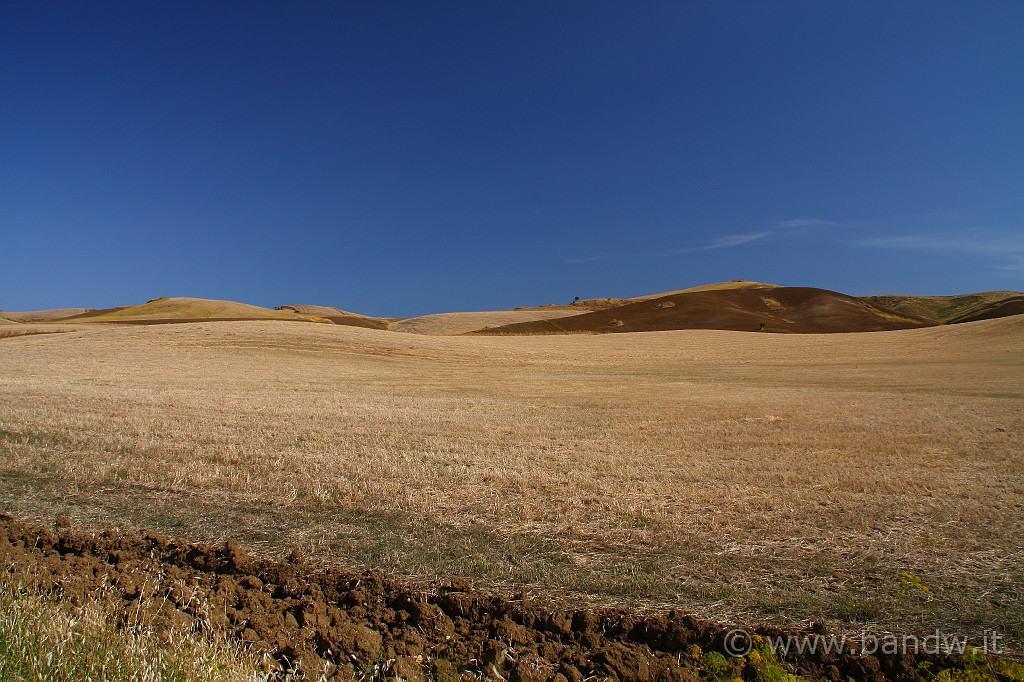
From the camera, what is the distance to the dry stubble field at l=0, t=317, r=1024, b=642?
587 centimetres

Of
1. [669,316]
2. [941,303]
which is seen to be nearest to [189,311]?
[669,316]

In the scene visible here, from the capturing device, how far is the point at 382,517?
26.2ft

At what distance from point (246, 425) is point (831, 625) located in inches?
562

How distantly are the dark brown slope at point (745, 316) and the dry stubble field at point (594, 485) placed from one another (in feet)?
179

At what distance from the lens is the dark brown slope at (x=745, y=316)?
78250 mm

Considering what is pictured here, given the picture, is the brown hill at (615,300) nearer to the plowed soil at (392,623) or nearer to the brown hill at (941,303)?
the brown hill at (941,303)

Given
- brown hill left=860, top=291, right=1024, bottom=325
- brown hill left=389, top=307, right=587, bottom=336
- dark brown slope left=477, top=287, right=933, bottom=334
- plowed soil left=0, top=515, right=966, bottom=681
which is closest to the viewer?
plowed soil left=0, top=515, right=966, bottom=681

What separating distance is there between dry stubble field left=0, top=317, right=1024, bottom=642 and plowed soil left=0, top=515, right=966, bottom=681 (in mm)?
535

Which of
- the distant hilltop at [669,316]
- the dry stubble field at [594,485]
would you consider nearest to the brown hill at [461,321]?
the distant hilltop at [669,316]

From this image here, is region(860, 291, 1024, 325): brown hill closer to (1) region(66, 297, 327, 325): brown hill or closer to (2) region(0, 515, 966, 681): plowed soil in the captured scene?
(1) region(66, 297, 327, 325): brown hill

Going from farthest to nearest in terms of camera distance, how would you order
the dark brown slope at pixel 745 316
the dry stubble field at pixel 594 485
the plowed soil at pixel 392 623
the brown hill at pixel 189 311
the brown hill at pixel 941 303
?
the brown hill at pixel 941 303
the brown hill at pixel 189 311
the dark brown slope at pixel 745 316
the dry stubble field at pixel 594 485
the plowed soil at pixel 392 623

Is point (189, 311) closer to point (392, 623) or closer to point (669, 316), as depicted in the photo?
point (669, 316)

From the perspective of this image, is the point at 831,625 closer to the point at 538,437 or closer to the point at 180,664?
the point at 180,664

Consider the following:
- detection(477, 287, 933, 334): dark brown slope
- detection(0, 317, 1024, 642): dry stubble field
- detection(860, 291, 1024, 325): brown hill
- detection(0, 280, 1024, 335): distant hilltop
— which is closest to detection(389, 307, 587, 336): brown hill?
detection(0, 280, 1024, 335): distant hilltop
